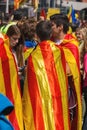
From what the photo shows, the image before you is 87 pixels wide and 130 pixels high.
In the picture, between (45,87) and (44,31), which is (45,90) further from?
(44,31)

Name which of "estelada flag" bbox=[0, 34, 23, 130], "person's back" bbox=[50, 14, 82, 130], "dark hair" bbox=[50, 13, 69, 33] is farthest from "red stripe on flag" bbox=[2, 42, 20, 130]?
"dark hair" bbox=[50, 13, 69, 33]

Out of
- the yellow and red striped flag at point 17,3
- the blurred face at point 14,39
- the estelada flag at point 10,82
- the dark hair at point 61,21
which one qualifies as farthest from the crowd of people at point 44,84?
the yellow and red striped flag at point 17,3

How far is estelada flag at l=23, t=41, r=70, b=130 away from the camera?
5883 millimetres

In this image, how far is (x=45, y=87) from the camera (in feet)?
19.5

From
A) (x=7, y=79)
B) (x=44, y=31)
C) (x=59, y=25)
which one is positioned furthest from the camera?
(x=59, y=25)

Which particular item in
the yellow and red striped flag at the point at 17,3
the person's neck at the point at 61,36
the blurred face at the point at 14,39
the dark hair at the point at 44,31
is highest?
the dark hair at the point at 44,31

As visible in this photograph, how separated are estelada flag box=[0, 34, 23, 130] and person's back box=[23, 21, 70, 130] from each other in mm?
191

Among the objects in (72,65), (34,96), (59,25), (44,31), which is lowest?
(34,96)

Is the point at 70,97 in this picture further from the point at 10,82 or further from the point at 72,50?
the point at 10,82

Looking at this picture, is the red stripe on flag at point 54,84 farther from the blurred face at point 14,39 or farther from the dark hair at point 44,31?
the blurred face at point 14,39

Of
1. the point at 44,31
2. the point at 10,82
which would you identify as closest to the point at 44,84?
the point at 10,82

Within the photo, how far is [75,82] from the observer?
20.3 feet

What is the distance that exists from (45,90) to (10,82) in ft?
1.56

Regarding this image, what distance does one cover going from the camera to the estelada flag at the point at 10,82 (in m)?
5.56
